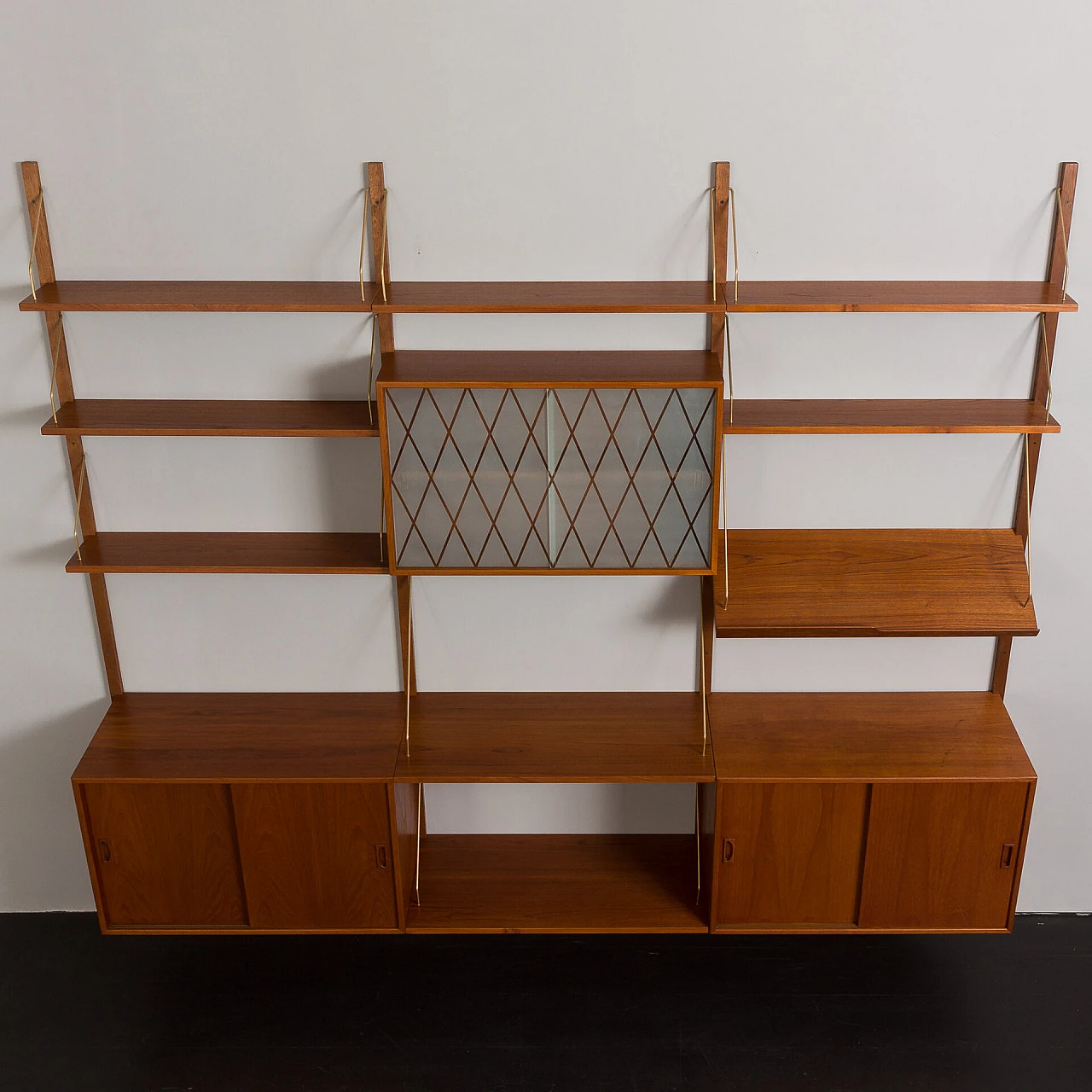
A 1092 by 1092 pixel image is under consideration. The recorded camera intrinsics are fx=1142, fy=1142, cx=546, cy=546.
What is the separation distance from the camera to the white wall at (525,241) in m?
2.61

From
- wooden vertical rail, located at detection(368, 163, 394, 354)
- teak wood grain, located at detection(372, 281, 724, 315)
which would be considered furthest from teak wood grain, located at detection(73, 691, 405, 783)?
teak wood grain, located at detection(372, 281, 724, 315)

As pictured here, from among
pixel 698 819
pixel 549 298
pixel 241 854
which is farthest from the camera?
pixel 698 819

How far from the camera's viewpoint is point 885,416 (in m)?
2.76

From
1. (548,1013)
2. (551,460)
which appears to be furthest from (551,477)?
(548,1013)

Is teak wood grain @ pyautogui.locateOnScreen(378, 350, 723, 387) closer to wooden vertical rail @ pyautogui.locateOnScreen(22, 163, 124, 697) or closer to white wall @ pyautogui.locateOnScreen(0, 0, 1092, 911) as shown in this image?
white wall @ pyautogui.locateOnScreen(0, 0, 1092, 911)

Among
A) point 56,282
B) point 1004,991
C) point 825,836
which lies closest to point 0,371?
point 56,282

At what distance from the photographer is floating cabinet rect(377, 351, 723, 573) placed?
8.71 feet

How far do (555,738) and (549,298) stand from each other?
116cm

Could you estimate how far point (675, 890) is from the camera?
3189mm

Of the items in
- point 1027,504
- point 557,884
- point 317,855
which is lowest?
point 557,884

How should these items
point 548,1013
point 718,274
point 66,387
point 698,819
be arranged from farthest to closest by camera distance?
point 698,819, point 548,1013, point 66,387, point 718,274

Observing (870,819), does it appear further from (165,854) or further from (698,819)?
(165,854)

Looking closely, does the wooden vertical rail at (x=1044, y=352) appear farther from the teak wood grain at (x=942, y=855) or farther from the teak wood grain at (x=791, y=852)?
the teak wood grain at (x=791, y=852)

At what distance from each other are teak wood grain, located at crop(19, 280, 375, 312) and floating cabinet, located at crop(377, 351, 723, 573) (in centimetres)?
21
